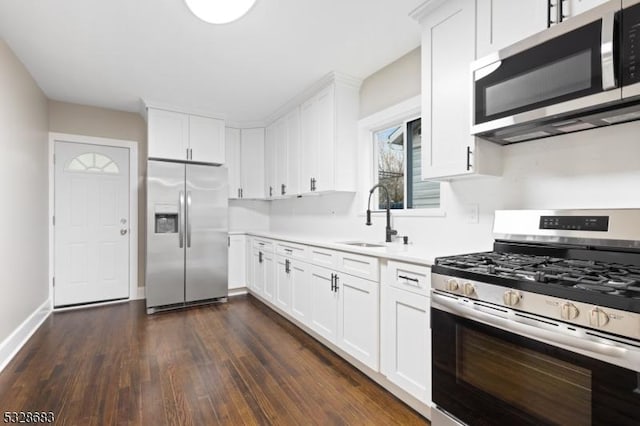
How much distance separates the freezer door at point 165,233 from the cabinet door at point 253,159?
3.63 ft

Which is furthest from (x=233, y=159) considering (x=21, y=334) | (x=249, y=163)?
(x=21, y=334)

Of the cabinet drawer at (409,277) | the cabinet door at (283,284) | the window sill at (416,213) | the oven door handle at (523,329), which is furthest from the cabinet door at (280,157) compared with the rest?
the oven door handle at (523,329)

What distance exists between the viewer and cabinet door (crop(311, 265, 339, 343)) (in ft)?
8.47

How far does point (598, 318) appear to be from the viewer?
39.7 inches

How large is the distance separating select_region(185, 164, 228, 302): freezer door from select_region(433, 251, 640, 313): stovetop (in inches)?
129

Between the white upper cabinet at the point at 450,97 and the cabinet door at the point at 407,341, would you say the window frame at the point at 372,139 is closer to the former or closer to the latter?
the white upper cabinet at the point at 450,97

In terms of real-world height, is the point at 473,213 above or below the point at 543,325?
above

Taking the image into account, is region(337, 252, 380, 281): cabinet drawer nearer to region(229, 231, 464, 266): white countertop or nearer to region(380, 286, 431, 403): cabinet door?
region(229, 231, 464, 266): white countertop

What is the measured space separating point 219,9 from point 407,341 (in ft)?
7.79

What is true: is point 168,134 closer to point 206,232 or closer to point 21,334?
point 206,232

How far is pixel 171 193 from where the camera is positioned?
12.9ft

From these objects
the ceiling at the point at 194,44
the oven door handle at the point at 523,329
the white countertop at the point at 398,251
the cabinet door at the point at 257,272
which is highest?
the ceiling at the point at 194,44

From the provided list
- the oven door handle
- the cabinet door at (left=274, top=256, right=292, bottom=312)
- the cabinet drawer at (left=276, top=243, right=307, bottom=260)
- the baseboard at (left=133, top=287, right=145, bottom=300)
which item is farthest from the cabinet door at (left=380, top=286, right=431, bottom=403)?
the baseboard at (left=133, top=287, right=145, bottom=300)

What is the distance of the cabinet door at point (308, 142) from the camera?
3.48 meters
